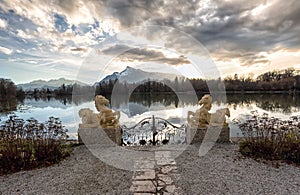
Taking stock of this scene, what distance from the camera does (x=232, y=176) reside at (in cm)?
330

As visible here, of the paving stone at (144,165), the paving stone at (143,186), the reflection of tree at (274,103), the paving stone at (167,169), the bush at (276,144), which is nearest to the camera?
the paving stone at (143,186)

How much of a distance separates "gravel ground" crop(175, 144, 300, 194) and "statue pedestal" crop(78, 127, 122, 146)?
217cm

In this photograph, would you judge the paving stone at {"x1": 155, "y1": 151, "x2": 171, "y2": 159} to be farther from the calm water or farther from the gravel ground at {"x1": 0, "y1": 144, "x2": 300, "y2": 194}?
the calm water

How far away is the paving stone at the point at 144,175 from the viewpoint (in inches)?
128

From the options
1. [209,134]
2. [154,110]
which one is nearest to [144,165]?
[209,134]

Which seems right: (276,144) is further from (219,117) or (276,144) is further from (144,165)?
(144,165)

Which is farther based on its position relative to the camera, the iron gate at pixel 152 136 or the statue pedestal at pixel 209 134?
the iron gate at pixel 152 136

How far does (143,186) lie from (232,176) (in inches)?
65.0

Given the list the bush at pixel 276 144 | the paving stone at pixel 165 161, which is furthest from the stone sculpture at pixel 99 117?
the bush at pixel 276 144

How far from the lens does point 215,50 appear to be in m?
7.84

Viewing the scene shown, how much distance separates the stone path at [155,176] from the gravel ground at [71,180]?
0.57 feet

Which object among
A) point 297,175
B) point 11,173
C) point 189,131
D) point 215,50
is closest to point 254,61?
point 215,50

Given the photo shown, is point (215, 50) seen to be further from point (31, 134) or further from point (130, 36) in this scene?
point (31, 134)

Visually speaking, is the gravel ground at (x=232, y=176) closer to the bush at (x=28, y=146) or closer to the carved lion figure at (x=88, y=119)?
the carved lion figure at (x=88, y=119)
